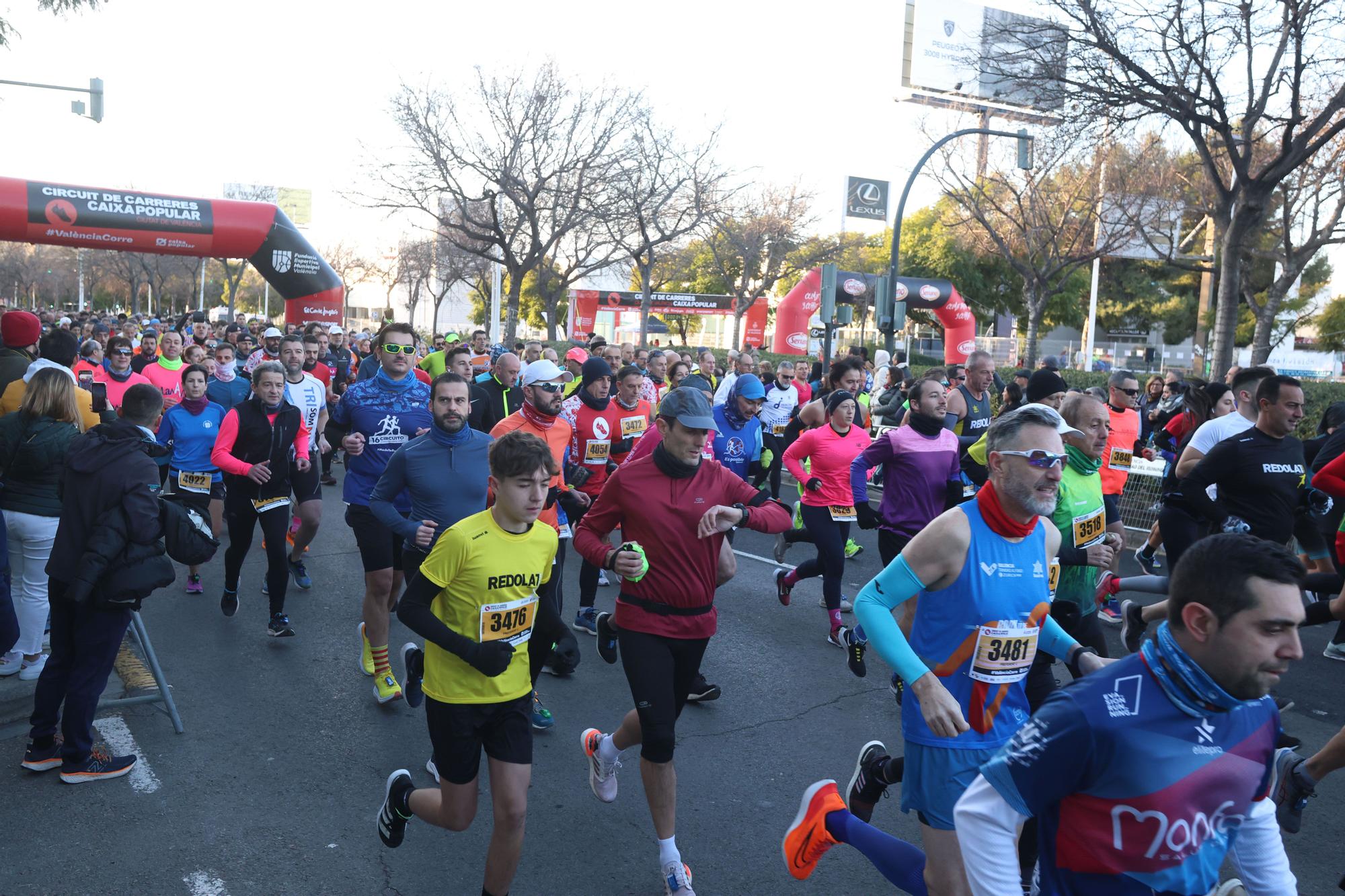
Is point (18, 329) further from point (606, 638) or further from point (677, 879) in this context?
point (677, 879)

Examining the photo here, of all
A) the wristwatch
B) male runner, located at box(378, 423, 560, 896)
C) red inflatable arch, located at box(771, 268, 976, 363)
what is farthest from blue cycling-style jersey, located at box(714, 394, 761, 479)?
red inflatable arch, located at box(771, 268, 976, 363)

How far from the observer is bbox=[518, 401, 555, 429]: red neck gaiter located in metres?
6.40

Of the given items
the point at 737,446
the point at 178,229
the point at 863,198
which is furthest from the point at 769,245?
the point at 737,446

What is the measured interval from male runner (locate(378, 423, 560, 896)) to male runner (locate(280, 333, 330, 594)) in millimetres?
4204

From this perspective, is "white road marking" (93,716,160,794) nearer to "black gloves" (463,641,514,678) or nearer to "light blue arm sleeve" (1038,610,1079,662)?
"black gloves" (463,641,514,678)

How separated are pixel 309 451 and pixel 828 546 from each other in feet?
13.1

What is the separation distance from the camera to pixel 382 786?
4.89 metres

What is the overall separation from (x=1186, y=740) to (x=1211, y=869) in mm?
327

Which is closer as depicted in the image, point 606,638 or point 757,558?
point 606,638

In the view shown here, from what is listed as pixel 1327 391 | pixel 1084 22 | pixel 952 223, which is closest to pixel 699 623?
pixel 1084 22

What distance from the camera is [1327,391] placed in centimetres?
1552

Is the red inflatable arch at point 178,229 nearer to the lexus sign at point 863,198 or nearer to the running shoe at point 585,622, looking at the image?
the running shoe at point 585,622

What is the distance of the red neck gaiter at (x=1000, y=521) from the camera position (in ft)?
10.3

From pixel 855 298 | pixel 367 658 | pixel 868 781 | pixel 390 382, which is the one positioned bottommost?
pixel 367 658
